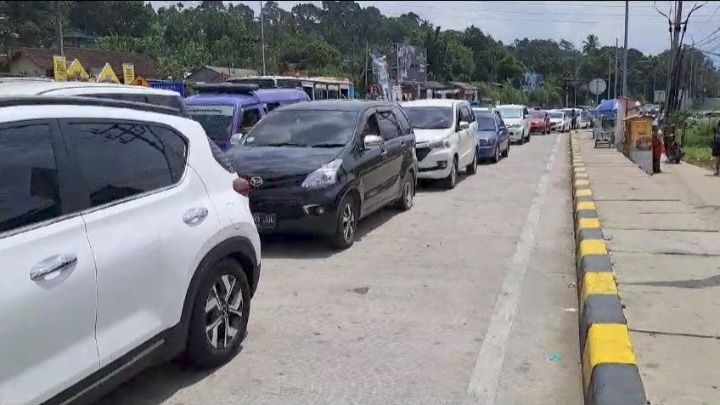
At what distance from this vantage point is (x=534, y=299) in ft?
20.2

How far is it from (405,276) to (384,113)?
379cm

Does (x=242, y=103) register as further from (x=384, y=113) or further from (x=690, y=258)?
(x=690, y=258)

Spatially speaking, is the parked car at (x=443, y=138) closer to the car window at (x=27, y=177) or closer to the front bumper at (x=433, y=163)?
the front bumper at (x=433, y=163)

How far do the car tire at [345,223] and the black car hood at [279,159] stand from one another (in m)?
0.53

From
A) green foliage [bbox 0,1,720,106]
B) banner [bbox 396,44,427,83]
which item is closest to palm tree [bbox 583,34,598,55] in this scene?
green foliage [bbox 0,1,720,106]

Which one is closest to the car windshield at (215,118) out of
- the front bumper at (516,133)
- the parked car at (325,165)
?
the parked car at (325,165)

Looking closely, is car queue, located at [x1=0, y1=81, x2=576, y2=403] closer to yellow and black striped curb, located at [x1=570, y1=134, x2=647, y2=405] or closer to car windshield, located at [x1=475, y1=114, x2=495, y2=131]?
yellow and black striped curb, located at [x1=570, y1=134, x2=647, y2=405]

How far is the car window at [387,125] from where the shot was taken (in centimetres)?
970

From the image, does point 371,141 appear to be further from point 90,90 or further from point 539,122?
point 539,122

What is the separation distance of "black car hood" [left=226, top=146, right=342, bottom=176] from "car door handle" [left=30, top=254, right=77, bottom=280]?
4.56m

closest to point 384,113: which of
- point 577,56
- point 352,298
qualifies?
point 352,298

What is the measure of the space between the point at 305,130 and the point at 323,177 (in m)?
1.43

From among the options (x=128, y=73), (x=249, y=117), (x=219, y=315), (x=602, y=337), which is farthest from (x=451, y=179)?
(x=128, y=73)

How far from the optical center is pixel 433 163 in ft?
43.8
